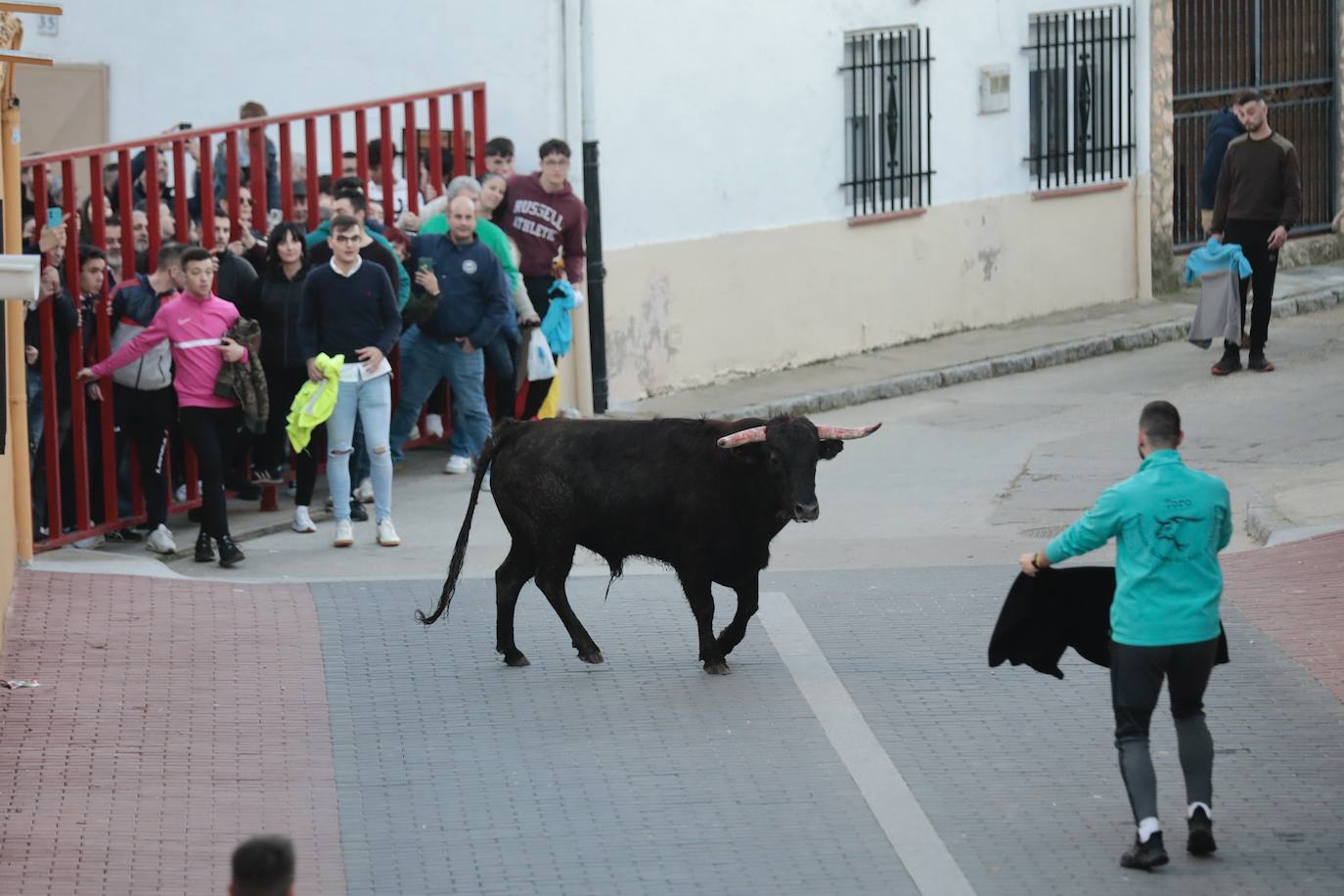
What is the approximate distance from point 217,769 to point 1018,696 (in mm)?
3336

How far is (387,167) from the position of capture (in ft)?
48.5

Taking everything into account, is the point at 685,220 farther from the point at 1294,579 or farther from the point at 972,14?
the point at 1294,579

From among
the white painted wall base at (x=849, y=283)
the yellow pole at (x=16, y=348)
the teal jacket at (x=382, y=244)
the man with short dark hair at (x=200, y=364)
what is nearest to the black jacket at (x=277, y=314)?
the teal jacket at (x=382, y=244)

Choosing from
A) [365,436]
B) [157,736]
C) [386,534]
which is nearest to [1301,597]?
Answer: [386,534]

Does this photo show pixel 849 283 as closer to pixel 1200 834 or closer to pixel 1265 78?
pixel 1265 78

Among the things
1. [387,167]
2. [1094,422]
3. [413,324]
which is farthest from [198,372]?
[1094,422]

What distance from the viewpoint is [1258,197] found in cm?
1675

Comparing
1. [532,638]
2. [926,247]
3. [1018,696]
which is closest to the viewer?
[1018,696]

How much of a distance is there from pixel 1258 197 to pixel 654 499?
8.79m

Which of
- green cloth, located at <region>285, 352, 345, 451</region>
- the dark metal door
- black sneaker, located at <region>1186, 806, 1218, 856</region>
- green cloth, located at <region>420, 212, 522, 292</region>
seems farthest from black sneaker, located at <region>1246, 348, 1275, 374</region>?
black sneaker, located at <region>1186, 806, 1218, 856</region>

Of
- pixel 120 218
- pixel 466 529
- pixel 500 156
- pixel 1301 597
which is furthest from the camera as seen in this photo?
pixel 500 156

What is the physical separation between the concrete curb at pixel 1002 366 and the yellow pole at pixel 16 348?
576 cm

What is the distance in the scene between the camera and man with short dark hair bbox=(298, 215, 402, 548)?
12.3m

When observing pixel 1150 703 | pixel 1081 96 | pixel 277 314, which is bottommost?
pixel 1150 703
